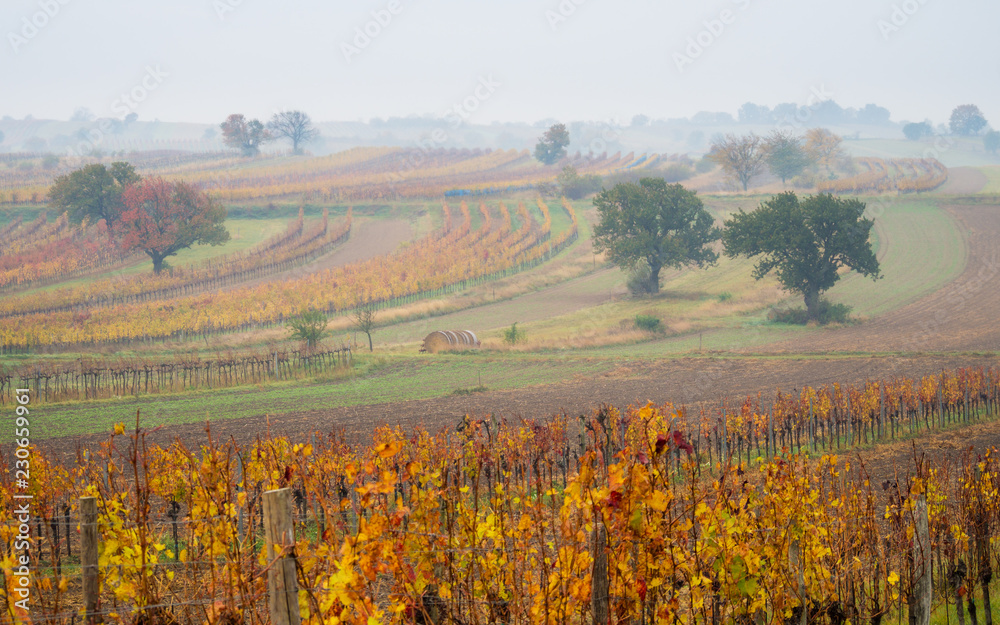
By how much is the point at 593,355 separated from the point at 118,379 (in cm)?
2106

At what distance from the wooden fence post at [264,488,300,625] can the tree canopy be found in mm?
137556

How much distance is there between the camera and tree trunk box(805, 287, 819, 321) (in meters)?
42.6

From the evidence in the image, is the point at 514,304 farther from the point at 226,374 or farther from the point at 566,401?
the point at 566,401

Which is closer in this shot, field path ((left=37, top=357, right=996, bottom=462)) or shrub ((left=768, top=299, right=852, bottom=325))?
field path ((left=37, top=357, right=996, bottom=462))

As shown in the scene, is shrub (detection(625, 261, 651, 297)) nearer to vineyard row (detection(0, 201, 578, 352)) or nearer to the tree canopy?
vineyard row (detection(0, 201, 578, 352))

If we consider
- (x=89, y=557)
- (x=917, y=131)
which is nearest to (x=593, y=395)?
(x=89, y=557)

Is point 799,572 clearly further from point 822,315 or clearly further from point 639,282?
point 639,282

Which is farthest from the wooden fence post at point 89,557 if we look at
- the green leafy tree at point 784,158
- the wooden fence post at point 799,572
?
the green leafy tree at point 784,158

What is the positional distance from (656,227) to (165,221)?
4000cm

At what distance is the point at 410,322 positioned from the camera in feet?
153

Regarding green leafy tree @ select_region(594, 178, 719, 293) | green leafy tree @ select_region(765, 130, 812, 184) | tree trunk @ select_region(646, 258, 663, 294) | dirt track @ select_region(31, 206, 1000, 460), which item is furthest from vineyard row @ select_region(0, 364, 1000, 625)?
green leafy tree @ select_region(765, 130, 812, 184)

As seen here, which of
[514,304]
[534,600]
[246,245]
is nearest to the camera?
[534,600]

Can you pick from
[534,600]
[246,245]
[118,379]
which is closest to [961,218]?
[246,245]

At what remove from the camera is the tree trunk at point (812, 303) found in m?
42.6
